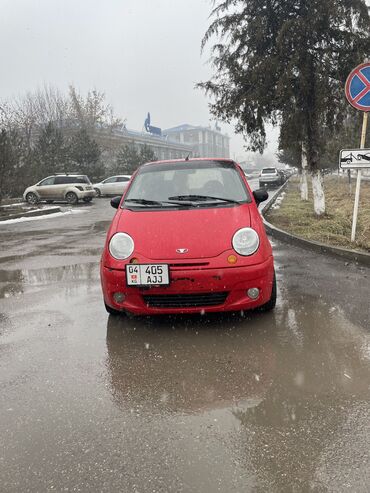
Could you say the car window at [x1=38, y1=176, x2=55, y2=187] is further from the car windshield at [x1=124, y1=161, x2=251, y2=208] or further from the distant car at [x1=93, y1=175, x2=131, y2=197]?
the car windshield at [x1=124, y1=161, x2=251, y2=208]

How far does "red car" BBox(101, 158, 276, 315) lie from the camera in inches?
141

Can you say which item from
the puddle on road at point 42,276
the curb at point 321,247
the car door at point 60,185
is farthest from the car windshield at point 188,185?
the car door at point 60,185

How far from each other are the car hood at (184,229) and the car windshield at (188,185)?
0.26m

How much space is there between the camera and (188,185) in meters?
4.73

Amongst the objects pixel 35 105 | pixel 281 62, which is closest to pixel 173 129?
pixel 35 105

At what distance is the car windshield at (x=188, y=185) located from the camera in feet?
14.6

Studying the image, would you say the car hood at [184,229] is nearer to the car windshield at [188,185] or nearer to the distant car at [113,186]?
the car windshield at [188,185]

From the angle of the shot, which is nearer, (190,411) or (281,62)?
(190,411)

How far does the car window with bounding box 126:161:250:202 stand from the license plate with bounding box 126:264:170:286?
117 centimetres

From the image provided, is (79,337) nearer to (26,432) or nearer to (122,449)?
(26,432)

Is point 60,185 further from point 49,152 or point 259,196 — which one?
point 259,196

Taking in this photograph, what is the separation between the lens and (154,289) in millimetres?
3607

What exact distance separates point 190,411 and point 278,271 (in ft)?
12.2

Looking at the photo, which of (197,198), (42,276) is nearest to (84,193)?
(42,276)
